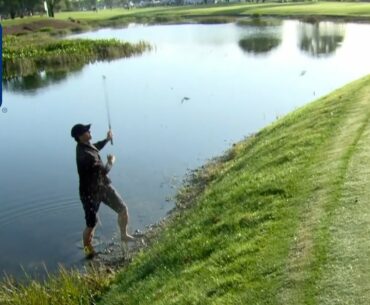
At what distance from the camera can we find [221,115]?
24.0m

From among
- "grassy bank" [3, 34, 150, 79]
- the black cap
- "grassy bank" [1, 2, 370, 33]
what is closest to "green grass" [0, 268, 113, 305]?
the black cap

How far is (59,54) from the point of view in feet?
153

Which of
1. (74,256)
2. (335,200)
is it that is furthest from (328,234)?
(74,256)

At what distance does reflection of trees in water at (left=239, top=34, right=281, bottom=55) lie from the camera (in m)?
45.3

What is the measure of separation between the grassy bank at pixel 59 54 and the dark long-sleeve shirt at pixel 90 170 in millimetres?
32468

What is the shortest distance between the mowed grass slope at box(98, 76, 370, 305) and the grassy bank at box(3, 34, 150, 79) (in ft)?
109

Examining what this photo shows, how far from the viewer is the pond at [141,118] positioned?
14188 mm

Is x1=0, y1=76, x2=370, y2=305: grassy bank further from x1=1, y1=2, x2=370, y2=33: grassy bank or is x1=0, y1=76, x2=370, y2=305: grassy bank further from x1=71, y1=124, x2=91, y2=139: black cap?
x1=1, y1=2, x2=370, y2=33: grassy bank

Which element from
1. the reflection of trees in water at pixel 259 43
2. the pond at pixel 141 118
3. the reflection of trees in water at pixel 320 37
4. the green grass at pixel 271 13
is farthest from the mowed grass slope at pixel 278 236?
the green grass at pixel 271 13

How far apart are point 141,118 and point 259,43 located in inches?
1086

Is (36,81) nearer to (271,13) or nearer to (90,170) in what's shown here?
(90,170)

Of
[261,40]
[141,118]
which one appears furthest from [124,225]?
[261,40]

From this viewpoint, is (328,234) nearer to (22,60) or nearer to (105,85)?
(105,85)

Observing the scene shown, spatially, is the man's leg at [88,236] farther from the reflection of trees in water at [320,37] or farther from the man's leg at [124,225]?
the reflection of trees in water at [320,37]
